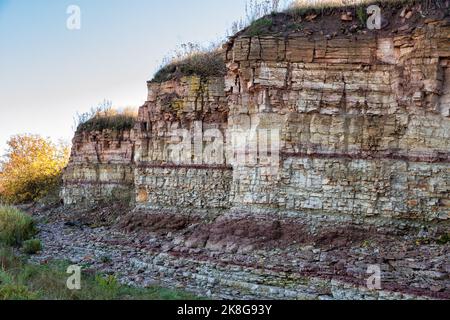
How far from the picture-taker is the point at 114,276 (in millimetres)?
12234

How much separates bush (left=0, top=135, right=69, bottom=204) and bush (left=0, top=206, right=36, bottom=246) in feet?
37.1

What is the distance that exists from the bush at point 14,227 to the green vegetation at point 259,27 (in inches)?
453

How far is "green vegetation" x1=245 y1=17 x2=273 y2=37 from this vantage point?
14791mm

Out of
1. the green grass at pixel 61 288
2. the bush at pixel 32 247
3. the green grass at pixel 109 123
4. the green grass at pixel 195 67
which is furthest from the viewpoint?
the green grass at pixel 109 123

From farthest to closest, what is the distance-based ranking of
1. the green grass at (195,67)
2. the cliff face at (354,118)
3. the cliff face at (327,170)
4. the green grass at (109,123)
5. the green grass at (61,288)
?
the green grass at (109,123) → the green grass at (195,67) → the cliff face at (354,118) → the cliff face at (327,170) → the green grass at (61,288)

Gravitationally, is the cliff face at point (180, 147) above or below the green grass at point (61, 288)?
above

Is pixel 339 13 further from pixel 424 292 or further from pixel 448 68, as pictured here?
pixel 424 292

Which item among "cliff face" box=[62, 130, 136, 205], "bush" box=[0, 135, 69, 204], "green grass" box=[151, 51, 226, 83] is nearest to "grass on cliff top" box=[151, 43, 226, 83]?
"green grass" box=[151, 51, 226, 83]

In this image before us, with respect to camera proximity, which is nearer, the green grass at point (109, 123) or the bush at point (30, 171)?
the green grass at point (109, 123)

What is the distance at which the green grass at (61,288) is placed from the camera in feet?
31.0

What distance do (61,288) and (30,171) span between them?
25.9 metres

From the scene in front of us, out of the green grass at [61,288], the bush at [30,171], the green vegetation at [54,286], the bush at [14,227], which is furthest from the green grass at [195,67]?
the bush at [30,171]

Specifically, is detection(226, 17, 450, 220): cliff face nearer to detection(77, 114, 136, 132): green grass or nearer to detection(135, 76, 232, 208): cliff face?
detection(135, 76, 232, 208): cliff face

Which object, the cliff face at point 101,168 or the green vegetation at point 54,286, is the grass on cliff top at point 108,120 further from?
the green vegetation at point 54,286
